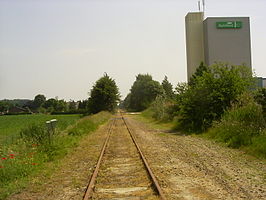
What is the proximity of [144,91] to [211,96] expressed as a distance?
6327 cm

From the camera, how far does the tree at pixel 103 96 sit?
53938 millimetres

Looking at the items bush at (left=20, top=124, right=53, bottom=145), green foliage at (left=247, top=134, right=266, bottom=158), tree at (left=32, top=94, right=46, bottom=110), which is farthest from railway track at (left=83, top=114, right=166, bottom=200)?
tree at (left=32, top=94, right=46, bottom=110)

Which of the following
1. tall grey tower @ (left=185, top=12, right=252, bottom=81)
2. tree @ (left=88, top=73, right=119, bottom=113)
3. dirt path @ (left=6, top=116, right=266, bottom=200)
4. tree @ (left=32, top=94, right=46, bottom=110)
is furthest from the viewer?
tree @ (left=32, top=94, right=46, bottom=110)

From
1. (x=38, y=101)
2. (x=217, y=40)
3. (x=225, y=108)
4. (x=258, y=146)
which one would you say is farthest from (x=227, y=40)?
(x=38, y=101)

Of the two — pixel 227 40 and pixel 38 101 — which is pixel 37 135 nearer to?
pixel 227 40

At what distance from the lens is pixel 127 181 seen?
7.49m

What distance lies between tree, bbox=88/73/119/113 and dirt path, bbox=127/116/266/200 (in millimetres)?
41934

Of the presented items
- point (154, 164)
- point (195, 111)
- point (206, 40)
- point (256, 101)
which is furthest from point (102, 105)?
point (154, 164)

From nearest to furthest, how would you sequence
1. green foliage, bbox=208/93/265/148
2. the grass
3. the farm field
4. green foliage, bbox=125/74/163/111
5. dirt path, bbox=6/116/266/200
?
1. dirt path, bbox=6/116/266/200
2. the grass
3. green foliage, bbox=208/93/265/148
4. the farm field
5. green foliage, bbox=125/74/163/111

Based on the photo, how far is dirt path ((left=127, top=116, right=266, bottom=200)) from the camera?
20.6 ft

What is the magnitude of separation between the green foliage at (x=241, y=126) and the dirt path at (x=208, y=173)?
1156 mm

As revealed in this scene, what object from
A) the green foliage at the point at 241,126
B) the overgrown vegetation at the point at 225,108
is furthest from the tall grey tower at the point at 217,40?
the green foliage at the point at 241,126

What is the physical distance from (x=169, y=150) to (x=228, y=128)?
410 centimetres

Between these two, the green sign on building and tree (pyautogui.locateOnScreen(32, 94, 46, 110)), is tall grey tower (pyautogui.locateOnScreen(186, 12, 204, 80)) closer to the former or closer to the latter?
the green sign on building
